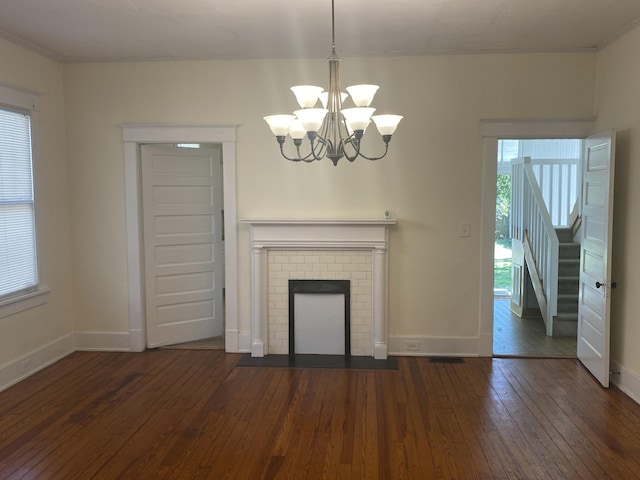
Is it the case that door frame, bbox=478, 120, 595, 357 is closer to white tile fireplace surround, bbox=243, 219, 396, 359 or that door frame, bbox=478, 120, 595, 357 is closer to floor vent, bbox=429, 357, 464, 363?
floor vent, bbox=429, 357, 464, 363

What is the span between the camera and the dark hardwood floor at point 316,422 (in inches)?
115

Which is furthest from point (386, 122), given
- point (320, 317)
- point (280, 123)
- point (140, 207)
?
point (140, 207)

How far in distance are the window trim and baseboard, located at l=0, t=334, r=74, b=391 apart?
1.35ft

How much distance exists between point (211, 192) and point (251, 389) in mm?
2120

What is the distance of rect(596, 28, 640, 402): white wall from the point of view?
3.82 metres

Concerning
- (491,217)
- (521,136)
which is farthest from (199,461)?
(521,136)

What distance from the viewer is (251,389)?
4055 millimetres

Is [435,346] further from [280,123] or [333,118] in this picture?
[280,123]

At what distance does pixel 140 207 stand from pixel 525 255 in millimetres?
4565

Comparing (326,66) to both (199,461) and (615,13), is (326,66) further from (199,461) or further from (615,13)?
(199,461)

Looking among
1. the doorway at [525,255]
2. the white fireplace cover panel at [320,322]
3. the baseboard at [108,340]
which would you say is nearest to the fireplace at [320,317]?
the white fireplace cover panel at [320,322]

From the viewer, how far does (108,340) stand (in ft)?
16.4

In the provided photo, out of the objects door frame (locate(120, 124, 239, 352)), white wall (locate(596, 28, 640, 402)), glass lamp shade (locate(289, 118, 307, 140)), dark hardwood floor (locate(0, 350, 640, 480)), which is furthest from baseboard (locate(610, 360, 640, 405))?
door frame (locate(120, 124, 239, 352))

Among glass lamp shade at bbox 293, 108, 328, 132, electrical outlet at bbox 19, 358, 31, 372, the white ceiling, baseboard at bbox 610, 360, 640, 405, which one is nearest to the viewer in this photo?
glass lamp shade at bbox 293, 108, 328, 132
